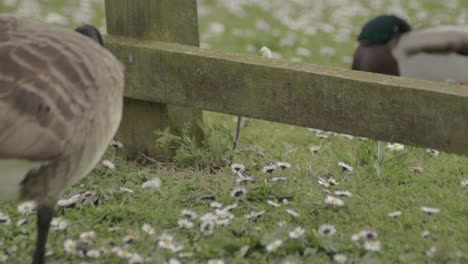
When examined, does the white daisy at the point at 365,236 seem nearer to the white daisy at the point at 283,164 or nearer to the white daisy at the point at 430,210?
the white daisy at the point at 430,210

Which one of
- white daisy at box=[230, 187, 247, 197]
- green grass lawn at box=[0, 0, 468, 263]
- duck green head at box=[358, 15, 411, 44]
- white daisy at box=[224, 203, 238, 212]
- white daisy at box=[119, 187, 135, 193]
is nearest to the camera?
green grass lawn at box=[0, 0, 468, 263]

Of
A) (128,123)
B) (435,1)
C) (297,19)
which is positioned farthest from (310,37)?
(128,123)

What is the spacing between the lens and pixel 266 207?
413 cm

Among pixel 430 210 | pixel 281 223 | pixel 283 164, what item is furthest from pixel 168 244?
pixel 430 210

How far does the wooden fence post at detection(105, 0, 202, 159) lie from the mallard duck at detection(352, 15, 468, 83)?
374 cm

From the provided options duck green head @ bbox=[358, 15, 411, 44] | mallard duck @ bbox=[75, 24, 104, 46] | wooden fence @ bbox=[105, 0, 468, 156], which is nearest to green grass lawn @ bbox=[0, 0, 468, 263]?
wooden fence @ bbox=[105, 0, 468, 156]

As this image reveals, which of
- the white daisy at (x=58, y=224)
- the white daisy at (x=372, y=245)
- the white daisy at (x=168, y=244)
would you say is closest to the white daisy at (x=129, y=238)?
the white daisy at (x=168, y=244)

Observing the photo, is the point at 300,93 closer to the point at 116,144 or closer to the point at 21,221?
the point at 116,144

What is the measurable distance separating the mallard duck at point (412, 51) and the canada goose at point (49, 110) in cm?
523

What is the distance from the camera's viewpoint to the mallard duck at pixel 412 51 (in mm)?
7953

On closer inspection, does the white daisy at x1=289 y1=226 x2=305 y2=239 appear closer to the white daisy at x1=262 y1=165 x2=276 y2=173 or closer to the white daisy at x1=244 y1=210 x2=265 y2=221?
the white daisy at x1=244 y1=210 x2=265 y2=221

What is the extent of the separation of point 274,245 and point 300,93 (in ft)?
3.01

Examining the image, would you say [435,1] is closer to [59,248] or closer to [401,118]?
[401,118]

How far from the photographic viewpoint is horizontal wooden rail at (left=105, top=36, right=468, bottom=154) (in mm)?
3811
